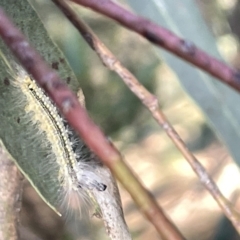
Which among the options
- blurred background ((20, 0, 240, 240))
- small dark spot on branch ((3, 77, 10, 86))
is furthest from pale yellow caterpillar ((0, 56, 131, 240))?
blurred background ((20, 0, 240, 240))

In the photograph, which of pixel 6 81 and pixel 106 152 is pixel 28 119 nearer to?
pixel 6 81

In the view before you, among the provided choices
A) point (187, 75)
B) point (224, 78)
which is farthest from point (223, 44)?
point (224, 78)

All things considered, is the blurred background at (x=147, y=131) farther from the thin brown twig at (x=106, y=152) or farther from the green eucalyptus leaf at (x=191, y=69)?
the thin brown twig at (x=106, y=152)

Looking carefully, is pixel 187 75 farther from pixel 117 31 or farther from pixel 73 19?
pixel 117 31

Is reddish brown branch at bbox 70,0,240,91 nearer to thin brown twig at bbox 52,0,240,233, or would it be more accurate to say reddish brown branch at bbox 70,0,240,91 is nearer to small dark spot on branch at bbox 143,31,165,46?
small dark spot on branch at bbox 143,31,165,46

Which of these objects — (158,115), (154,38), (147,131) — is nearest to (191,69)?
(158,115)

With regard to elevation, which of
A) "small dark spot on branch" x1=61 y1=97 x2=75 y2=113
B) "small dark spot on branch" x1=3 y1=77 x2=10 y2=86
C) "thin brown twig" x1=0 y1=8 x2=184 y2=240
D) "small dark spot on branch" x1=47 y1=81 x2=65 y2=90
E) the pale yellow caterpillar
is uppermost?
"small dark spot on branch" x1=3 y1=77 x2=10 y2=86

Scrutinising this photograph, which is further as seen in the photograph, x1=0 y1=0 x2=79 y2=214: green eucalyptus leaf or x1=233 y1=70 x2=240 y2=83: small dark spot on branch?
x1=0 y1=0 x2=79 y2=214: green eucalyptus leaf

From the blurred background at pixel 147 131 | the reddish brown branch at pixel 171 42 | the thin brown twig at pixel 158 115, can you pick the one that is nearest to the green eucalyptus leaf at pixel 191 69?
the thin brown twig at pixel 158 115
